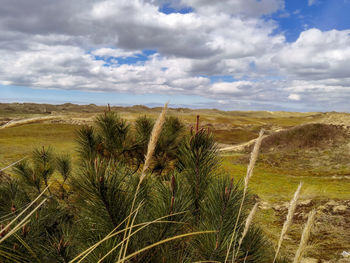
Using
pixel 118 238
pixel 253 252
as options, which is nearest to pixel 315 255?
pixel 253 252

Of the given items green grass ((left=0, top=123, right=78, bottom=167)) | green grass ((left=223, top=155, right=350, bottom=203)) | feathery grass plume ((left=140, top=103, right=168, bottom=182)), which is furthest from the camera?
green grass ((left=0, top=123, right=78, bottom=167))

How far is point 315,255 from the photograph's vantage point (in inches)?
258

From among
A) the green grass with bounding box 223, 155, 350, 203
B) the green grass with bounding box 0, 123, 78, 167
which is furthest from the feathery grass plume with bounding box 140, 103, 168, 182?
the green grass with bounding box 0, 123, 78, 167

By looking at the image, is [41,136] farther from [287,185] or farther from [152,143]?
[152,143]

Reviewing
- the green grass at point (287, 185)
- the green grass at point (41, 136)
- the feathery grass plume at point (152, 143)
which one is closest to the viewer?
the feathery grass plume at point (152, 143)

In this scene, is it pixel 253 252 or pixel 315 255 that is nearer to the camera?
pixel 253 252

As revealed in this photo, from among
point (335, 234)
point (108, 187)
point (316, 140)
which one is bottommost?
point (335, 234)

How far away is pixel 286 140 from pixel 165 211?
26366 millimetres

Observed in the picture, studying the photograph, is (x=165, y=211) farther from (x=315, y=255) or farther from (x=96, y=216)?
(x=315, y=255)

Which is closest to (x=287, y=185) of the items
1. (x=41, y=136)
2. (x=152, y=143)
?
(x=152, y=143)

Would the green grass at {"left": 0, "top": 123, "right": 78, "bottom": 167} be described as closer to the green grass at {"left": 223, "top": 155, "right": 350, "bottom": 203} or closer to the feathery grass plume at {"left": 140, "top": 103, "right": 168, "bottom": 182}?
the green grass at {"left": 223, "top": 155, "right": 350, "bottom": 203}

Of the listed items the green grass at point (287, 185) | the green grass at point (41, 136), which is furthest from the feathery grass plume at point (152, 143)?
the green grass at point (41, 136)

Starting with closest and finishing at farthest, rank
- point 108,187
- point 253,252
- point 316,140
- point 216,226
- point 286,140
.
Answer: point 108,187, point 216,226, point 253,252, point 316,140, point 286,140

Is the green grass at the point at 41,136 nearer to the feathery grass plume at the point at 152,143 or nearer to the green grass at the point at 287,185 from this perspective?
the green grass at the point at 287,185
